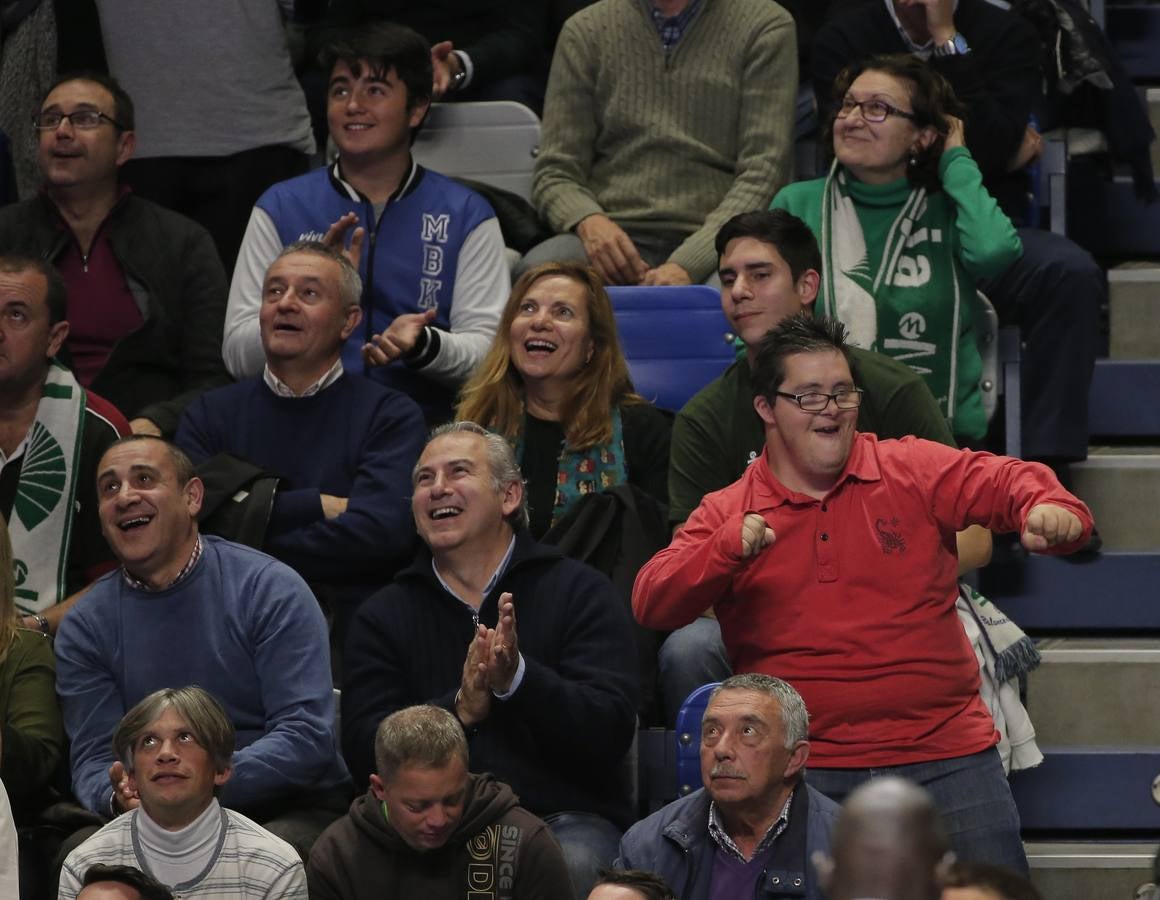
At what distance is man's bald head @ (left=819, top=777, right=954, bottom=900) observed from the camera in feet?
3.79

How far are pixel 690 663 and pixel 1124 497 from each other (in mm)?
1805

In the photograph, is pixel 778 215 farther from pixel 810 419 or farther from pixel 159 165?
pixel 159 165

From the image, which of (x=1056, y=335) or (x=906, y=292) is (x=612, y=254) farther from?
(x=1056, y=335)

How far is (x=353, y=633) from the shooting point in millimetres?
4168

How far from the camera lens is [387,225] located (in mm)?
5414

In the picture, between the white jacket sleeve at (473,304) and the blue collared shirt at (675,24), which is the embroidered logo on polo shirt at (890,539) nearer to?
the white jacket sleeve at (473,304)

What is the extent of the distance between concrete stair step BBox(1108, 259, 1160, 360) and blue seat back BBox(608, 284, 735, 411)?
142 cm

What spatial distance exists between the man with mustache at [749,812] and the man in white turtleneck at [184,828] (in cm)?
69

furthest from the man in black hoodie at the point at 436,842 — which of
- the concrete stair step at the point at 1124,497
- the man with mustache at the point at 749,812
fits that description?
the concrete stair step at the point at 1124,497

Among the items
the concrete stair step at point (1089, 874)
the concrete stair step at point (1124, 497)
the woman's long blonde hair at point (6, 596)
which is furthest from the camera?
the concrete stair step at point (1124, 497)

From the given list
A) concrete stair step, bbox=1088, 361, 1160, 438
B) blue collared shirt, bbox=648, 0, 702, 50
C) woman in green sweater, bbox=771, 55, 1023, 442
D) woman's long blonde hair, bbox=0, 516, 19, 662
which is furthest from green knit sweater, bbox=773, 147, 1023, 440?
woman's long blonde hair, bbox=0, 516, 19, 662

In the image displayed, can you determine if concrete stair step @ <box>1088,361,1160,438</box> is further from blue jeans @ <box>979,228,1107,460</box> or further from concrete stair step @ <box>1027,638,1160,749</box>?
concrete stair step @ <box>1027,638,1160,749</box>

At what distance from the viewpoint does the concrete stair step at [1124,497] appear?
18.0 feet

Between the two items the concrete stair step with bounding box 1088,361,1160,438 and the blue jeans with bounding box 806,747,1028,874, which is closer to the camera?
the blue jeans with bounding box 806,747,1028,874
